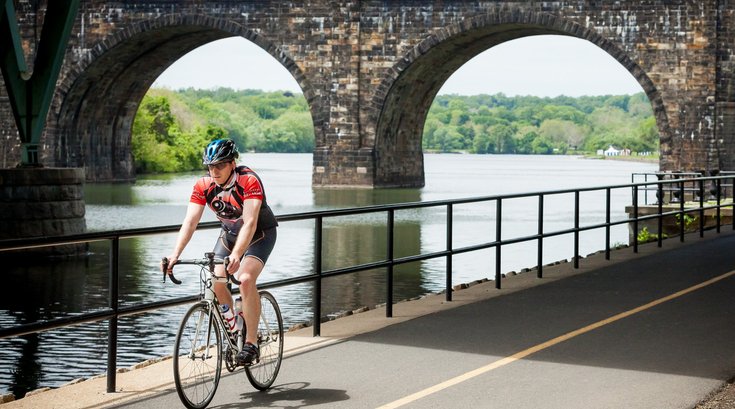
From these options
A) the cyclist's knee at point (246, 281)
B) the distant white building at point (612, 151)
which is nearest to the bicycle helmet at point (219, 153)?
the cyclist's knee at point (246, 281)

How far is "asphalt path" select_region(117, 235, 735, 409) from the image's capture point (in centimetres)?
773

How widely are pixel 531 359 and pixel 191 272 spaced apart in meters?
11.9

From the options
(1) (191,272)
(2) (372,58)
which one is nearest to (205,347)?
(1) (191,272)

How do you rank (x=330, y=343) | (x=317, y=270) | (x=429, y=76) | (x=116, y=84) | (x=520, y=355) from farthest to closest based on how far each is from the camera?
(x=116, y=84) < (x=429, y=76) < (x=317, y=270) < (x=330, y=343) < (x=520, y=355)

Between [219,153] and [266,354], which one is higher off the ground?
[219,153]

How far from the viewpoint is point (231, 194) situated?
7.48m

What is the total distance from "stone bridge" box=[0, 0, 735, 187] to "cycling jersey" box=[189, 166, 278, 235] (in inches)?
1334

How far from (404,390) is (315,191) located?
37.2m

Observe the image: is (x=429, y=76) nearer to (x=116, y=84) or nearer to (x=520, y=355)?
(x=116, y=84)

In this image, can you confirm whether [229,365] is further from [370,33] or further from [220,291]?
[370,33]

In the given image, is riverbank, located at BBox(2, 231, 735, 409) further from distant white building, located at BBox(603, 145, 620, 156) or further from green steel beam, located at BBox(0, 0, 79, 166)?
distant white building, located at BBox(603, 145, 620, 156)

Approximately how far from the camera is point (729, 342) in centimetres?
975

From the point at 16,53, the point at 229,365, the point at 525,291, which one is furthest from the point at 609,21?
the point at 229,365

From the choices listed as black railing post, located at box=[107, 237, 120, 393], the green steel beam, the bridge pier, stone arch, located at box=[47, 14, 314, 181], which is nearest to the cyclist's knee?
black railing post, located at box=[107, 237, 120, 393]
